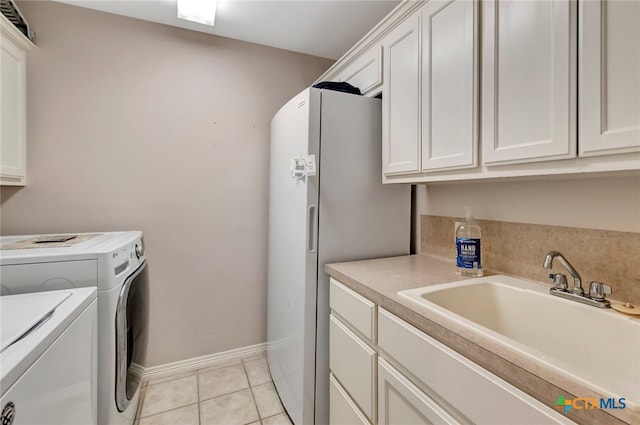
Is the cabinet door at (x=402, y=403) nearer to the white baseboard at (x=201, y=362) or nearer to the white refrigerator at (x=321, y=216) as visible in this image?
the white refrigerator at (x=321, y=216)

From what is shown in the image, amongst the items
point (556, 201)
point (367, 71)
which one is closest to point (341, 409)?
point (556, 201)

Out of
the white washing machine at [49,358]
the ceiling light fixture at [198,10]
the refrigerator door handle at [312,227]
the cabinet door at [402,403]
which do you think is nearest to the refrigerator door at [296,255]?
the refrigerator door handle at [312,227]

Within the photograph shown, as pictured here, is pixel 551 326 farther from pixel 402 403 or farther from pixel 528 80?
pixel 528 80

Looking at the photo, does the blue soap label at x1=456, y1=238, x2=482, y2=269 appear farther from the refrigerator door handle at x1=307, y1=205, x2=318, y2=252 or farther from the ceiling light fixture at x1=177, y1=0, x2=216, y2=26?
the ceiling light fixture at x1=177, y1=0, x2=216, y2=26

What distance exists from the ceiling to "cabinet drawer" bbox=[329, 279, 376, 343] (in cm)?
166

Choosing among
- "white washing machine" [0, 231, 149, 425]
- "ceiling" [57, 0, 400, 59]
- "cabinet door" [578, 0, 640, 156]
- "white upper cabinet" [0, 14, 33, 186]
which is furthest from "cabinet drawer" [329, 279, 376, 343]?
"white upper cabinet" [0, 14, 33, 186]

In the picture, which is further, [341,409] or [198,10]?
[198,10]

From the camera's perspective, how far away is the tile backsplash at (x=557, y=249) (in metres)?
0.90

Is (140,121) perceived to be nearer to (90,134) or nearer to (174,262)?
(90,134)

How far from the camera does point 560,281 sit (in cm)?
100

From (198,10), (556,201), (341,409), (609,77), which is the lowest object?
(341,409)

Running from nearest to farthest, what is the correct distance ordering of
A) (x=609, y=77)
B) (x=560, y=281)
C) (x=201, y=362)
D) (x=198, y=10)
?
1. (x=609, y=77)
2. (x=560, y=281)
3. (x=198, y=10)
4. (x=201, y=362)

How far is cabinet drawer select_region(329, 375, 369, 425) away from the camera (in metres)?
1.19

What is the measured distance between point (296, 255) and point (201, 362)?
1.28m
